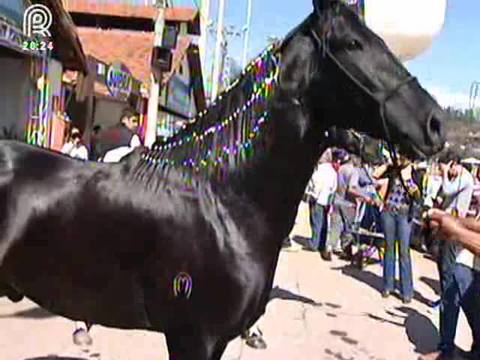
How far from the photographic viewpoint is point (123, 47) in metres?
17.4

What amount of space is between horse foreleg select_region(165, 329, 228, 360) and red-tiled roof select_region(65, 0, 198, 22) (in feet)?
52.6

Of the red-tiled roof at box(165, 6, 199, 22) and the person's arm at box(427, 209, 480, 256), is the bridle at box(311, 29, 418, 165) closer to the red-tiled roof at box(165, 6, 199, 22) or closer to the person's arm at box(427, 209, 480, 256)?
the person's arm at box(427, 209, 480, 256)

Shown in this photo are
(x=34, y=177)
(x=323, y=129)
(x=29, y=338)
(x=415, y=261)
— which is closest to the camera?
(x=323, y=129)

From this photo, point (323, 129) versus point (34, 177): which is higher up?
point (323, 129)

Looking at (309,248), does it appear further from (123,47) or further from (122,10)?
(122,10)

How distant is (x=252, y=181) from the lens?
2.50 metres

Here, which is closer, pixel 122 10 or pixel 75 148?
pixel 75 148

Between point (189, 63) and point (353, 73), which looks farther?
point (189, 63)

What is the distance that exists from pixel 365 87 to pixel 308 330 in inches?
153

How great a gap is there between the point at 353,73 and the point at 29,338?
11.7ft

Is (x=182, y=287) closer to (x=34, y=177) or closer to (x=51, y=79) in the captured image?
(x=34, y=177)

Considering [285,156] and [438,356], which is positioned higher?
[285,156]

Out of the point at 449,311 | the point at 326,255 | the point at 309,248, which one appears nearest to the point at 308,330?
the point at 449,311

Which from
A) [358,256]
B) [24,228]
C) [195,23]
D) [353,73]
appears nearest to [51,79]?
[358,256]
